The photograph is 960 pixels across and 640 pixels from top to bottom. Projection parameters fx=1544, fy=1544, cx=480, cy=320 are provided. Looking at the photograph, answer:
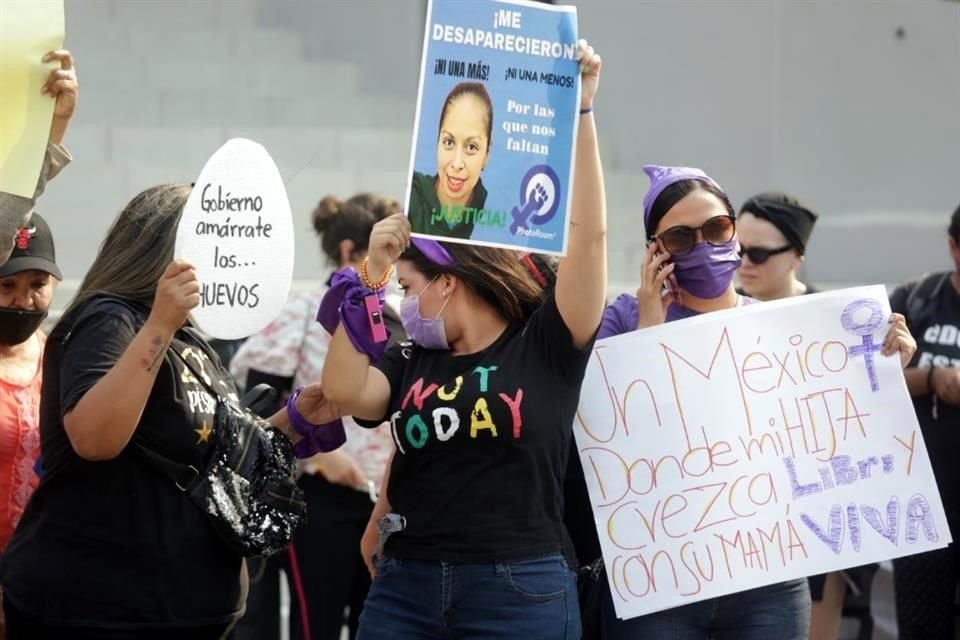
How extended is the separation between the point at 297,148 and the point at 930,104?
173 inches

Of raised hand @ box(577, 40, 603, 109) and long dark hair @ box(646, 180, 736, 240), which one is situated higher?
raised hand @ box(577, 40, 603, 109)

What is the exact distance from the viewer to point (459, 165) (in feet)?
11.0

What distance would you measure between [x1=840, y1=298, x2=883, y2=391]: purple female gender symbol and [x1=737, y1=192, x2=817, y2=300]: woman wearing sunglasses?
1.61 meters

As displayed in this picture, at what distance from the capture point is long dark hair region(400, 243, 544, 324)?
11.8 ft

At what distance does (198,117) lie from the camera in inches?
356

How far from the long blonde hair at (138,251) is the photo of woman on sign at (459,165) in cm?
68

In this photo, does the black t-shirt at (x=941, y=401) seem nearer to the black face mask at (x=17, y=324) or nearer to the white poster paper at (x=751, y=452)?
the white poster paper at (x=751, y=452)

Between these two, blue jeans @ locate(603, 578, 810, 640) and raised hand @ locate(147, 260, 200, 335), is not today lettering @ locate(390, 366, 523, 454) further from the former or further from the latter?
blue jeans @ locate(603, 578, 810, 640)

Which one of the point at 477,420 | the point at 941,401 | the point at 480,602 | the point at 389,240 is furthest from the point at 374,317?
the point at 941,401

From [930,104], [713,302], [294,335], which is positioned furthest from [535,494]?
[930,104]

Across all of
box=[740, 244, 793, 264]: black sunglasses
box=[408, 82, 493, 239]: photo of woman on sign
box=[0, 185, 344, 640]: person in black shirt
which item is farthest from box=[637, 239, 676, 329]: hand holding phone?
box=[740, 244, 793, 264]: black sunglasses

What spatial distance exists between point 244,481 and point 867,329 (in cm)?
162

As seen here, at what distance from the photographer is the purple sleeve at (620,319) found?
156 inches

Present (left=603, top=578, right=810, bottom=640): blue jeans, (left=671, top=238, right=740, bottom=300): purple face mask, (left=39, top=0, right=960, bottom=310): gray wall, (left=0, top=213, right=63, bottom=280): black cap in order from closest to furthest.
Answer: (left=603, top=578, right=810, bottom=640): blue jeans
(left=671, top=238, right=740, bottom=300): purple face mask
(left=0, top=213, right=63, bottom=280): black cap
(left=39, top=0, right=960, bottom=310): gray wall
